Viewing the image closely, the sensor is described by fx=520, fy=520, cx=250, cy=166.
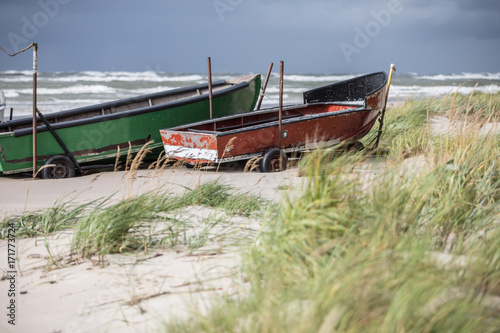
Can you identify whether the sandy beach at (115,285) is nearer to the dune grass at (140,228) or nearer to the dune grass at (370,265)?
the dune grass at (140,228)

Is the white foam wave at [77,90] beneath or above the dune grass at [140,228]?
above

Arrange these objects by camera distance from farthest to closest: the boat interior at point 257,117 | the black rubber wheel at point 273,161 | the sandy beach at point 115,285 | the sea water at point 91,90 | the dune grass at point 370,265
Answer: the sea water at point 91,90, the boat interior at point 257,117, the black rubber wheel at point 273,161, the sandy beach at point 115,285, the dune grass at point 370,265

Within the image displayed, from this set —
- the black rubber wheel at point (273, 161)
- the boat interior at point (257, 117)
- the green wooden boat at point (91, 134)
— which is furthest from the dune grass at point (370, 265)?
the green wooden boat at point (91, 134)

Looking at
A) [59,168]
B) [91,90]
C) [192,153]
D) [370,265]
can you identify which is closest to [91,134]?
[59,168]

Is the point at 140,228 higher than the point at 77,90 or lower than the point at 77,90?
lower

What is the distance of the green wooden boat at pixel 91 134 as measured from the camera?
6859 mm

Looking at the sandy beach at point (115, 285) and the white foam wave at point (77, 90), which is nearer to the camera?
the sandy beach at point (115, 285)

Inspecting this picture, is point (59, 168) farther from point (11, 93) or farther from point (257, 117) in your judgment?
point (11, 93)

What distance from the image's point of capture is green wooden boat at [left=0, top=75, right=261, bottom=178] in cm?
686

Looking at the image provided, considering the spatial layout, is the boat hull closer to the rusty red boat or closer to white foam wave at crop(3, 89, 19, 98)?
the rusty red boat

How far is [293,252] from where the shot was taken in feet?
8.86

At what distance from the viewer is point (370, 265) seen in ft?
7.47

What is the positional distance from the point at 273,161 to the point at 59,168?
2891mm

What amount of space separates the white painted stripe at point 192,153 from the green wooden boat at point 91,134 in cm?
56
